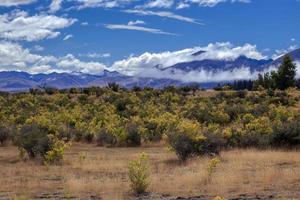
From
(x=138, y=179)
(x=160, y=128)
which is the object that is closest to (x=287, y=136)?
(x=160, y=128)

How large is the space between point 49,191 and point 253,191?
22.2ft

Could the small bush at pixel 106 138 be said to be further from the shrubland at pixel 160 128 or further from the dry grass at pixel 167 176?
the dry grass at pixel 167 176

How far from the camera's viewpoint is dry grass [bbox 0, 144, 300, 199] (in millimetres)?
19016

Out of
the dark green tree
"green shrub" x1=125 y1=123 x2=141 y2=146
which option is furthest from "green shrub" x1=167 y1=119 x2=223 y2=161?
the dark green tree

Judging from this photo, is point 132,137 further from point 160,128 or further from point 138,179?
point 138,179

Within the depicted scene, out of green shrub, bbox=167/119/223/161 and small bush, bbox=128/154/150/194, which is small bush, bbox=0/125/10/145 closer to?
green shrub, bbox=167/119/223/161

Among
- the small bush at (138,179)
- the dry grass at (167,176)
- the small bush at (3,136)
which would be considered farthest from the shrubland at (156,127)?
the small bush at (138,179)

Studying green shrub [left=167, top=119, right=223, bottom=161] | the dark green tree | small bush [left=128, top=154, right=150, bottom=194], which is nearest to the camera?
small bush [left=128, top=154, right=150, bottom=194]

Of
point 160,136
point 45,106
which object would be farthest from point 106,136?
point 45,106

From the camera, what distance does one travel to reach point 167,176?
2180cm

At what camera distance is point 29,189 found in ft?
64.7

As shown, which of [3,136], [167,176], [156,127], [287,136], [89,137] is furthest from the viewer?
[156,127]

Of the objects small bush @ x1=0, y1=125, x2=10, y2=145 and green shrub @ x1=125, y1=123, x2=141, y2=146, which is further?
small bush @ x1=0, y1=125, x2=10, y2=145

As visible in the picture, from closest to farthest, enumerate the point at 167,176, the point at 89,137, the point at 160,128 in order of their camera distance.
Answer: the point at 167,176 < the point at 89,137 < the point at 160,128
